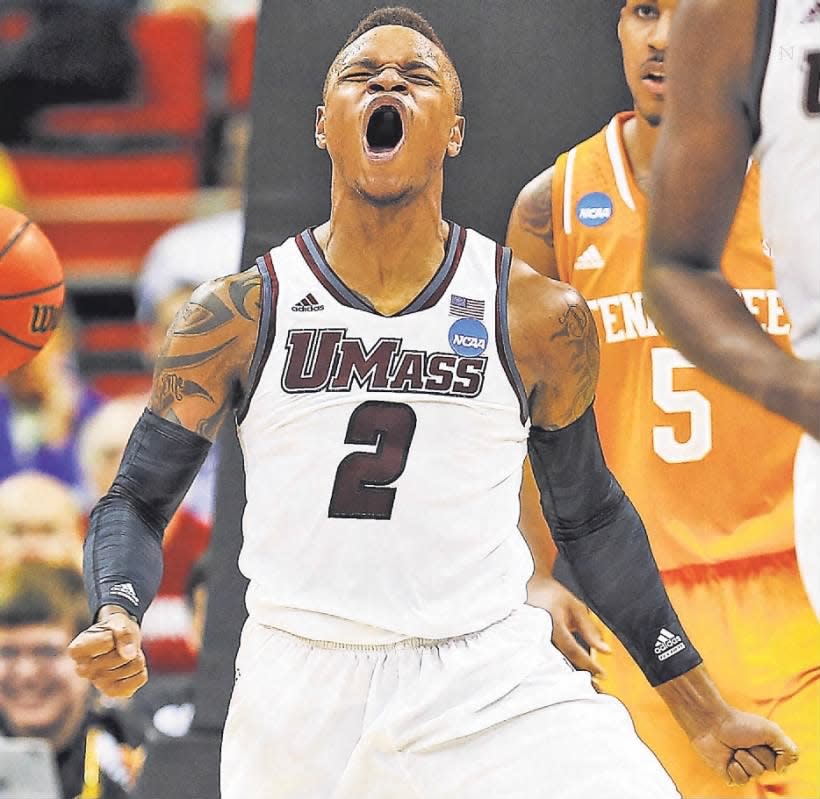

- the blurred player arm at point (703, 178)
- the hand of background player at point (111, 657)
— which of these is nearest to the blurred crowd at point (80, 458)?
the hand of background player at point (111, 657)

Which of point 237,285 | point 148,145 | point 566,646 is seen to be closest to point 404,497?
point 237,285

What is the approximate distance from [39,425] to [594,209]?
A: 15.9 feet

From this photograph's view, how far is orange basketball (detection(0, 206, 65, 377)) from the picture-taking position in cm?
404

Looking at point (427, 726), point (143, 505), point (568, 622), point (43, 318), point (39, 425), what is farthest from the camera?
point (39, 425)

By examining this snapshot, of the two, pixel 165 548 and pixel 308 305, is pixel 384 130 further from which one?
pixel 165 548

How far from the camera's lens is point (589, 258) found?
411 centimetres

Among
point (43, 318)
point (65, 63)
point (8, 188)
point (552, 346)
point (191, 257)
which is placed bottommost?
point (191, 257)

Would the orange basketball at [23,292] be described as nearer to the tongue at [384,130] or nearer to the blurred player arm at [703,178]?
the tongue at [384,130]

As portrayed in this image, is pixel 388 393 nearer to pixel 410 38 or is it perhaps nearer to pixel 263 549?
pixel 263 549

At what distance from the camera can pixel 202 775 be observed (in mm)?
4910

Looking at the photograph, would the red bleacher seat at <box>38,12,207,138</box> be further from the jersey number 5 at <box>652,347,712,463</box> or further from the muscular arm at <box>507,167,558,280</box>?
the jersey number 5 at <box>652,347,712,463</box>

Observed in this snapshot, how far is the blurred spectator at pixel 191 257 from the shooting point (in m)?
8.77

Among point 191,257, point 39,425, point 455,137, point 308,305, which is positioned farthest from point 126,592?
point 191,257

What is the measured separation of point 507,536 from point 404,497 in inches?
9.0
